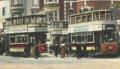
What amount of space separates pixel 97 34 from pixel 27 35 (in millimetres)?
9211

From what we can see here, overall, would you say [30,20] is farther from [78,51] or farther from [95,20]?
[78,51]

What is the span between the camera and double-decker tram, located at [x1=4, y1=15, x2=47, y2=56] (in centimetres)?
5872

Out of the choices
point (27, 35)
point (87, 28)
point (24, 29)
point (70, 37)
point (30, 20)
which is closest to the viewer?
point (87, 28)

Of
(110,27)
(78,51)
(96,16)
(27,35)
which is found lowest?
(78,51)

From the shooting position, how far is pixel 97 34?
54156 mm

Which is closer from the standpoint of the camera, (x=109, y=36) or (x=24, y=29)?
(x=109, y=36)

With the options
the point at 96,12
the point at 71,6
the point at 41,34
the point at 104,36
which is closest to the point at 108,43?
the point at 104,36

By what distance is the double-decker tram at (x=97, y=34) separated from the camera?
5288 centimetres

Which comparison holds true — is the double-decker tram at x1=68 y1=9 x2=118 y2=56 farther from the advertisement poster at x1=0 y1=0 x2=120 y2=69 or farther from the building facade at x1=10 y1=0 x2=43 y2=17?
the building facade at x1=10 y1=0 x2=43 y2=17

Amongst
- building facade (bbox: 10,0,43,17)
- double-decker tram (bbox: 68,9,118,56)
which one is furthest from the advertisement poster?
building facade (bbox: 10,0,43,17)

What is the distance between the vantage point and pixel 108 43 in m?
52.7

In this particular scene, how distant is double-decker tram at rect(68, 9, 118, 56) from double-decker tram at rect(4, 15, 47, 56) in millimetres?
3601

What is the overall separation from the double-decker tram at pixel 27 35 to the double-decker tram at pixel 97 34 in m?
3.60

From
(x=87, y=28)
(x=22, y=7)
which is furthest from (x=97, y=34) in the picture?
(x=22, y=7)
